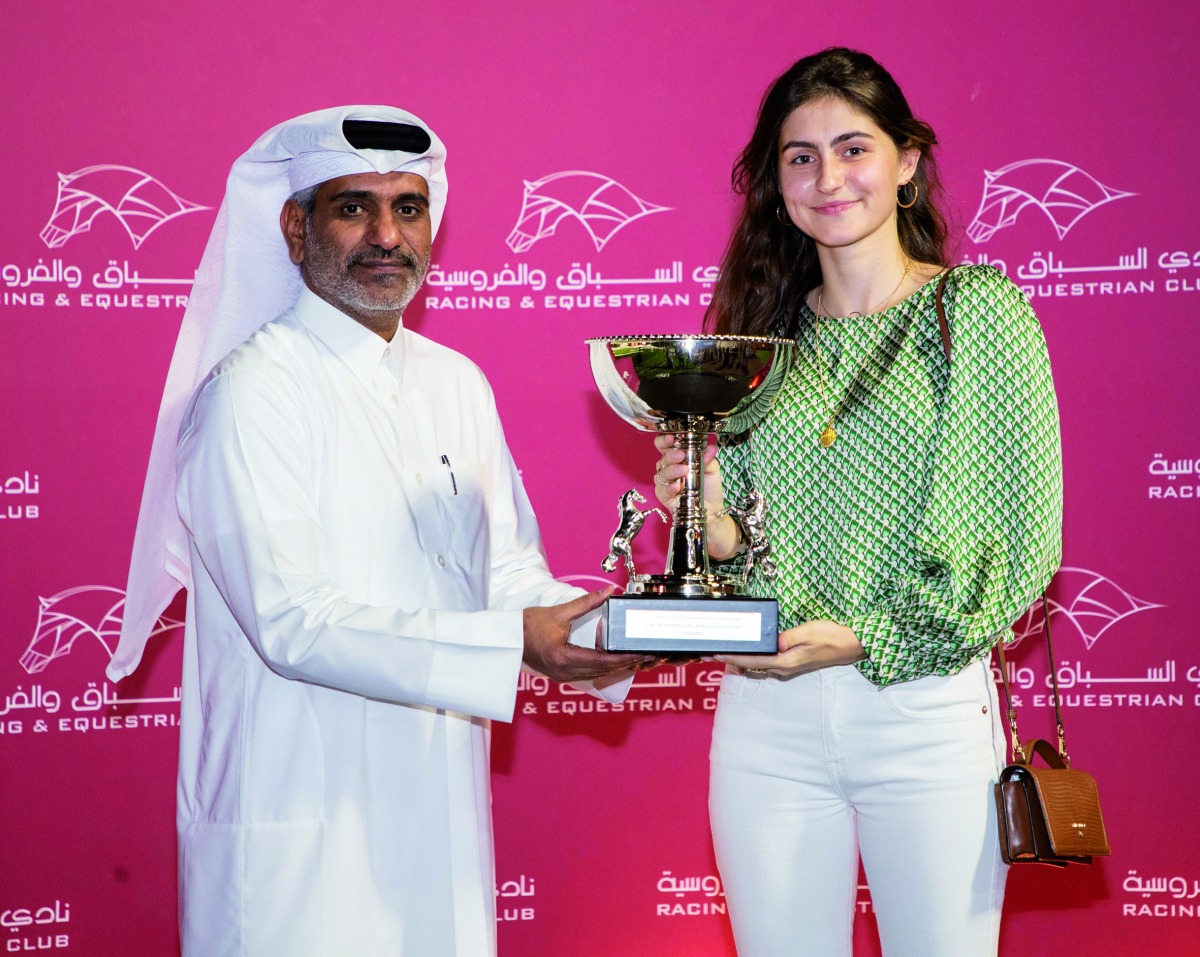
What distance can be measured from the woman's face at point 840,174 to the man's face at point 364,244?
0.71 metres

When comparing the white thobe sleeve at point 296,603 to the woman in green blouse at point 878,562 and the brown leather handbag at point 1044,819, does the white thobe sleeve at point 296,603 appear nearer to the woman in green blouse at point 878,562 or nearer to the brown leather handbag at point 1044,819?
the woman in green blouse at point 878,562

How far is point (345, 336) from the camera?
2322 millimetres

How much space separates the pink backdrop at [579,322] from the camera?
3.09 metres

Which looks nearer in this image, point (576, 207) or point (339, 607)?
point (339, 607)

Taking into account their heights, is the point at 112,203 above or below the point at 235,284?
above

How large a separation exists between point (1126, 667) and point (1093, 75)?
1.53 meters

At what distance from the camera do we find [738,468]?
229 cm

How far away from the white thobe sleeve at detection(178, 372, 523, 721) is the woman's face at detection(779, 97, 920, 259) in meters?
0.86

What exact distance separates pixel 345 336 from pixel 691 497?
0.72 m

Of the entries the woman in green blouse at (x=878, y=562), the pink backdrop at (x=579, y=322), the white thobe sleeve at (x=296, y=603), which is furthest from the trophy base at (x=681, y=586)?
the pink backdrop at (x=579, y=322)

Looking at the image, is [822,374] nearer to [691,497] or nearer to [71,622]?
[691,497]

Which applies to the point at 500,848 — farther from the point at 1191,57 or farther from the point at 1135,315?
the point at 1191,57

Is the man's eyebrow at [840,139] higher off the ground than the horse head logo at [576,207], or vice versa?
the horse head logo at [576,207]

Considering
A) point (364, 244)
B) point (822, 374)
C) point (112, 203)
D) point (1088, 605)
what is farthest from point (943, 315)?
point (112, 203)
